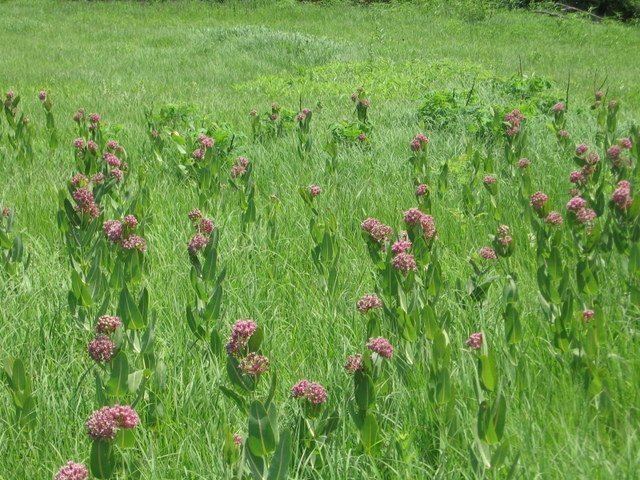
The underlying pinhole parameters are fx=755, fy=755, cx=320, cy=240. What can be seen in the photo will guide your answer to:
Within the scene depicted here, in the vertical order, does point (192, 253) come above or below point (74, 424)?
above

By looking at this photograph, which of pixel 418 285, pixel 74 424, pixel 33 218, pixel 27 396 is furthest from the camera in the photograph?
pixel 33 218

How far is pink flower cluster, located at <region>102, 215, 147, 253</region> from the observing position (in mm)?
2451

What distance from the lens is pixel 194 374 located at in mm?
2223

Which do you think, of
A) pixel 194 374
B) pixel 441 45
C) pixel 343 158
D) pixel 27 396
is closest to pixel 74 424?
pixel 27 396

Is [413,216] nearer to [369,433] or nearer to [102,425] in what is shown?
[369,433]

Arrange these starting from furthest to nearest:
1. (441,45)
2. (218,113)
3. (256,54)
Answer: (441,45)
(256,54)
(218,113)

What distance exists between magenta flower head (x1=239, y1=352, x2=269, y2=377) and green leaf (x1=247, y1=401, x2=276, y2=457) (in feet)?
0.71

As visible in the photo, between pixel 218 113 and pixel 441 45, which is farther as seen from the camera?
pixel 441 45

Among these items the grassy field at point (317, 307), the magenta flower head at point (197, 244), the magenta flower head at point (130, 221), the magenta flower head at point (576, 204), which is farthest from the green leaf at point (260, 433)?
the magenta flower head at point (576, 204)

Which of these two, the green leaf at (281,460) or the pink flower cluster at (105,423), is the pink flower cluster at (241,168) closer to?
the pink flower cluster at (105,423)

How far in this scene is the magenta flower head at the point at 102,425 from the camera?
1.44 metres

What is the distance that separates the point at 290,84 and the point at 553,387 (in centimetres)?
801

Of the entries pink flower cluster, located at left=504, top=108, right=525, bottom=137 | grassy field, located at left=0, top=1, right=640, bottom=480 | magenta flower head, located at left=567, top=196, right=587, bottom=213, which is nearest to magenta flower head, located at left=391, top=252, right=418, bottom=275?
grassy field, located at left=0, top=1, right=640, bottom=480

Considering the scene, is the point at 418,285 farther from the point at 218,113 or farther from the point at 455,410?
the point at 218,113
